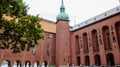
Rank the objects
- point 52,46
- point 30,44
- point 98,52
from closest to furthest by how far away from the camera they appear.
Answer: point 30,44 < point 98,52 < point 52,46

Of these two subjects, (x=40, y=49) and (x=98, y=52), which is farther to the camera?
(x=40, y=49)

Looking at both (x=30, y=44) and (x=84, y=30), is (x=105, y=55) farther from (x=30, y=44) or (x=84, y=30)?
(x=30, y=44)

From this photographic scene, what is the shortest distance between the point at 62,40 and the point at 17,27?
22.7m

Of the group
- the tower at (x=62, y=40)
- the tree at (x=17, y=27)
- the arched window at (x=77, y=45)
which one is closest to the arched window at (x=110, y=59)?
the arched window at (x=77, y=45)

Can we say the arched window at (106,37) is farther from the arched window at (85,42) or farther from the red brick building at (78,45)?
the arched window at (85,42)

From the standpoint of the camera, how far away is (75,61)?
1289 inches

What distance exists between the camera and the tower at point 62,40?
3181cm

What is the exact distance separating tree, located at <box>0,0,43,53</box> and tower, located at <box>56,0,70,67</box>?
20.8m

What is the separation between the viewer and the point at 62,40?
107ft

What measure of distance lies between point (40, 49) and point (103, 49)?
1348 cm

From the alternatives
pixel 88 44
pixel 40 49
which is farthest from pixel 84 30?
pixel 40 49

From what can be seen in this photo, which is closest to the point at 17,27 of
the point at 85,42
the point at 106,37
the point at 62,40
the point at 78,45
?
the point at 106,37

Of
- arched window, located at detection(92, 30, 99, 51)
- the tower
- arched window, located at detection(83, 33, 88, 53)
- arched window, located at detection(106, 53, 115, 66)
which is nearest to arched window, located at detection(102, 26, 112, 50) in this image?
arched window, located at detection(106, 53, 115, 66)

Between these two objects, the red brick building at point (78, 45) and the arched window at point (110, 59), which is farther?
the arched window at point (110, 59)
